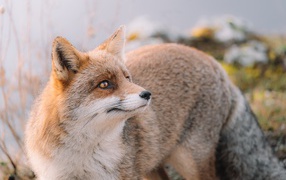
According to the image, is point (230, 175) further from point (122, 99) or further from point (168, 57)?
A: point (122, 99)

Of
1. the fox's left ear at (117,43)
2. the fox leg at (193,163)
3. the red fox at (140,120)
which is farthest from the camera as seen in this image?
the fox leg at (193,163)

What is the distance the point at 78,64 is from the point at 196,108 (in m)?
1.52

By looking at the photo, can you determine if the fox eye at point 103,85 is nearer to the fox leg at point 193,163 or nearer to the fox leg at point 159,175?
the fox leg at point 193,163

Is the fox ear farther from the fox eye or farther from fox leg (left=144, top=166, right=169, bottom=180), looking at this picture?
fox leg (left=144, top=166, right=169, bottom=180)

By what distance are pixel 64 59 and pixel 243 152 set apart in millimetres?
2555

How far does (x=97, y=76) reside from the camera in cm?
393

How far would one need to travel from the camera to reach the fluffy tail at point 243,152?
544 cm

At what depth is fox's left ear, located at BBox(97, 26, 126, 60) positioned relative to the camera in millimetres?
4324

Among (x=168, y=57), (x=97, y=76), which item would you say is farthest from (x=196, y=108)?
(x=97, y=76)

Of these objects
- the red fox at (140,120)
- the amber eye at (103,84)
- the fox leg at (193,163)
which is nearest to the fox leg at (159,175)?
the red fox at (140,120)

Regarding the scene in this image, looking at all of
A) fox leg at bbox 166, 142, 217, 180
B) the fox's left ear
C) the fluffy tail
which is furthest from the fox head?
the fluffy tail

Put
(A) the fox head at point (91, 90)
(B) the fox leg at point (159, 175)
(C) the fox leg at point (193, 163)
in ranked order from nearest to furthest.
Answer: (A) the fox head at point (91, 90)
(C) the fox leg at point (193, 163)
(B) the fox leg at point (159, 175)

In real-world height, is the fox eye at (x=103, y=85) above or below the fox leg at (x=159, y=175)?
above

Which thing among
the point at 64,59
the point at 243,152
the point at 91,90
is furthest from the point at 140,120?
the point at 243,152
